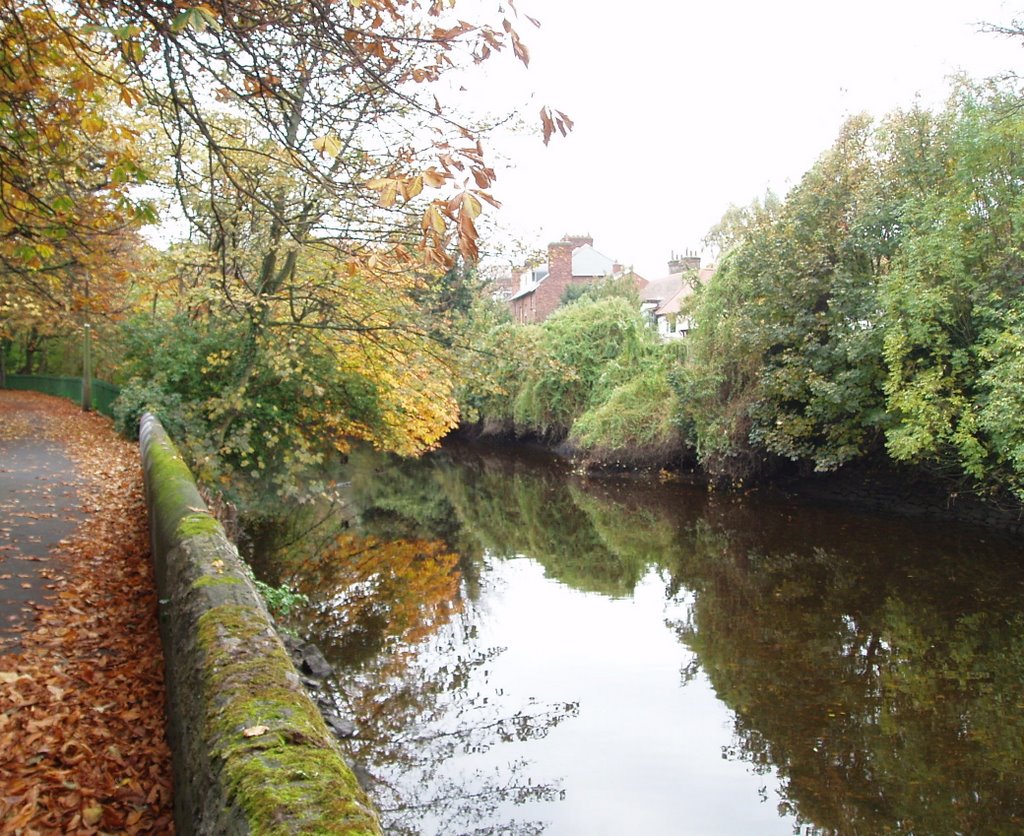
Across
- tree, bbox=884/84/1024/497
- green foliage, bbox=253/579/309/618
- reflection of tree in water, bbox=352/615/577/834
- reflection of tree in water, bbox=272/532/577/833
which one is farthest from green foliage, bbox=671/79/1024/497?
green foliage, bbox=253/579/309/618

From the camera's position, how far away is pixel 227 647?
4.35 metres

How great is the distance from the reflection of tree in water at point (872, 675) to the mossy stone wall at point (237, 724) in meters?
5.09

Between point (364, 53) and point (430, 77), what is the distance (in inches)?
21.2

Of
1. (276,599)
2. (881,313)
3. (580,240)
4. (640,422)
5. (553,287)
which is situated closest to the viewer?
(276,599)

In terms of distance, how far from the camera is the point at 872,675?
9641 millimetres

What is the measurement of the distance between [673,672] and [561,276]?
52.4 meters

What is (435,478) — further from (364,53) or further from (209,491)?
(364,53)

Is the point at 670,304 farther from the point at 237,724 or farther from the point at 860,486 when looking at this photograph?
the point at 237,724

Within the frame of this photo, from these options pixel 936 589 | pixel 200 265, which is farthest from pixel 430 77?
pixel 936 589

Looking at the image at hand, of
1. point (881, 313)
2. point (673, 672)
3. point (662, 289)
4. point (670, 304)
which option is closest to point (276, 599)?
point (673, 672)

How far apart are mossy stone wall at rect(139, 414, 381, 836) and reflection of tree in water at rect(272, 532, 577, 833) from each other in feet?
8.65

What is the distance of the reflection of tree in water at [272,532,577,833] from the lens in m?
7.17

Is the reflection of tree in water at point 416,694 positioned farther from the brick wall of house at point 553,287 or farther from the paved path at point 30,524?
the brick wall of house at point 553,287

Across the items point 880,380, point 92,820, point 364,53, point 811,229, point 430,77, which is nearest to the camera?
point 92,820
